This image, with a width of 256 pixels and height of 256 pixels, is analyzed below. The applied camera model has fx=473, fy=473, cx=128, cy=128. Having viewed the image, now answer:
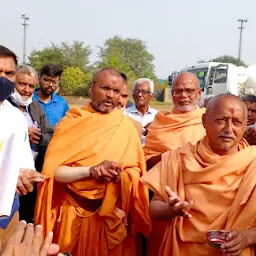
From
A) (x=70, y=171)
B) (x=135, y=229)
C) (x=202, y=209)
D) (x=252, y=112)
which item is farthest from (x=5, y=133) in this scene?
(x=252, y=112)

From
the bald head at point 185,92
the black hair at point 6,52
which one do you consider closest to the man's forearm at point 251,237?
the black hair at point 6,52

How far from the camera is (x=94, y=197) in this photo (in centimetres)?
379

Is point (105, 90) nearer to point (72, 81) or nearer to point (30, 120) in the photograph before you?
point (30, 120)

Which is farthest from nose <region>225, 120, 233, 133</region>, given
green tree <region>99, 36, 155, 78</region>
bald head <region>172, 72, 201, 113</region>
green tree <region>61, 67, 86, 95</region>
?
green tree <region>99, 36, 155, 78</region>

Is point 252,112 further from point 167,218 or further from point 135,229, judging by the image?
point 167,218

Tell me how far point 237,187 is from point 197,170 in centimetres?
27

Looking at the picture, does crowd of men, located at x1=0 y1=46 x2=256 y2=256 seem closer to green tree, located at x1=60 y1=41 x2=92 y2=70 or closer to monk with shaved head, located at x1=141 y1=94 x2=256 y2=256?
monk with shaved head, located at x1=141 y1=94 x2=256 y2=256

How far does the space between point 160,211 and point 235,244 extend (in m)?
0.55

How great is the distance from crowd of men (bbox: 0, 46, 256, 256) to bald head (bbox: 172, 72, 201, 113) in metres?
0.01

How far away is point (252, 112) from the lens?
17.8ft

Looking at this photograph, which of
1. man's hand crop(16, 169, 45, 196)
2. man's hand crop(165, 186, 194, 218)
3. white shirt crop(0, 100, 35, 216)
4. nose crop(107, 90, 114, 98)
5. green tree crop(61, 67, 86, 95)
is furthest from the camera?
green tree crop(61, 67, 86, 95)

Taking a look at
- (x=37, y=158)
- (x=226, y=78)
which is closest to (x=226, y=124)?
(x=37, y=158)

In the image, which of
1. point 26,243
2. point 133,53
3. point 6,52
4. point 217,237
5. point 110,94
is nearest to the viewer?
point 26,243

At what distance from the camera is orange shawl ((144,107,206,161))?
4523mm
